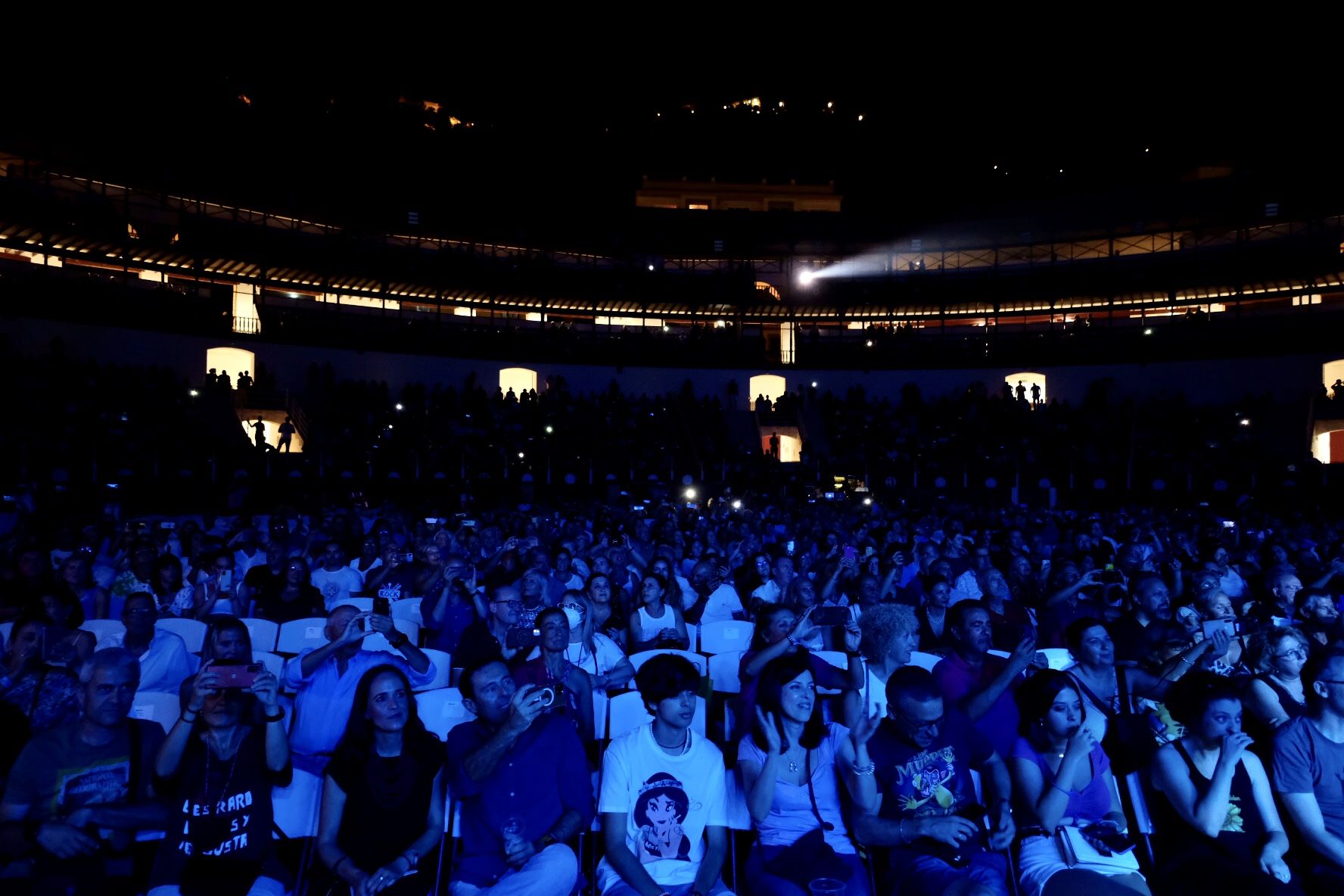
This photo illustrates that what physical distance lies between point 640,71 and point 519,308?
1468 cm

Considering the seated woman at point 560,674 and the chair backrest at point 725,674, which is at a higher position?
the seated woman at point 560,674

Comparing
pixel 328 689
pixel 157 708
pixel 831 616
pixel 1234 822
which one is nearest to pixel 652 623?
pixel 328 689

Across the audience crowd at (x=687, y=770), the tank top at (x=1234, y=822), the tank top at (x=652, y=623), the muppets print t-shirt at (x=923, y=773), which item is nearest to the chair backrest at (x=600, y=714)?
the audience crowd at (x=687, y=770)

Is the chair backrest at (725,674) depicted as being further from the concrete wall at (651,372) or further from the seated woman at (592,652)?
the concrete wall at (651,372)

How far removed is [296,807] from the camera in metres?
4.26

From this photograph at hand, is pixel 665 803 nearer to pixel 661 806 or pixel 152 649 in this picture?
pixel 661 806

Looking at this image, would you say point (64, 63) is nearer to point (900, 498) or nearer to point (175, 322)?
point (175, 322)

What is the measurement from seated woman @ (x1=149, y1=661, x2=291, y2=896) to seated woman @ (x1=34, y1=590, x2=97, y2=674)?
117cm

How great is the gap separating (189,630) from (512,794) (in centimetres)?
377

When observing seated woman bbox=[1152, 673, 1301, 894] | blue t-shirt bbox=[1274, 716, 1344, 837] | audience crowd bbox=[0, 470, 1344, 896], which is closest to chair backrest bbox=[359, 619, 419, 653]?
audience crowd bbox=[0, 470, 1344, 896]

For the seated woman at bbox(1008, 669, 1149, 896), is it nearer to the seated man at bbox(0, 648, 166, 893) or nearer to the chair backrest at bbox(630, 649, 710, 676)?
the chair backrest at bbox(630, 649, 710, 676)

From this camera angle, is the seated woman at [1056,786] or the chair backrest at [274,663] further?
the chair backrest at [274,663]

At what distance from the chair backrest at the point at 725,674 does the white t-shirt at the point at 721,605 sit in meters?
1.61

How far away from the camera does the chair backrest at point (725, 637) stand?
279 inches
